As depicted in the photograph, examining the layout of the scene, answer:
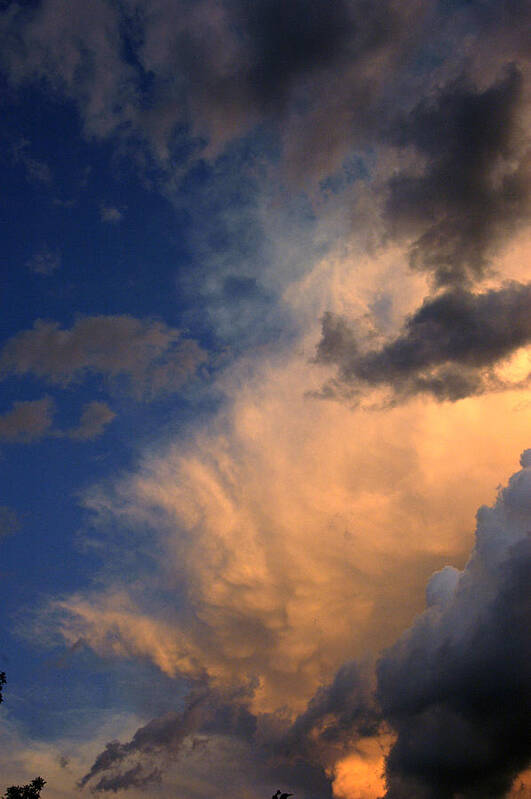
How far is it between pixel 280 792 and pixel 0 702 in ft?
A: 143

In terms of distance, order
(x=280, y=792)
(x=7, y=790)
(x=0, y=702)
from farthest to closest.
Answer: (x=7, y=790), (x=280, y=792), (x=0, y=702)

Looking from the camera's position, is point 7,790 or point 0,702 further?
point 7,790

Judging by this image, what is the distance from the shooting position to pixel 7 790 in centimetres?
8875

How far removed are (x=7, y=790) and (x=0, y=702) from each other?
50.4 m

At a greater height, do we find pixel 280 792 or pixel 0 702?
pixel 0 702

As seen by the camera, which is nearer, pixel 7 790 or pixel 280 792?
pixel 280 792

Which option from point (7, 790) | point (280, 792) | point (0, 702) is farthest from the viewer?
point (7, 790)

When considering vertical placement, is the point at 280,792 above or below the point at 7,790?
below

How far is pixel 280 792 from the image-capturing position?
3017 inches

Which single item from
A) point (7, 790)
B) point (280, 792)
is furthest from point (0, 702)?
point (7, 790)

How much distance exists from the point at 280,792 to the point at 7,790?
149 feet

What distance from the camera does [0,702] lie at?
53875mm

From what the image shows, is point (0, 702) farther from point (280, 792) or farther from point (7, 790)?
point (7, 790)
